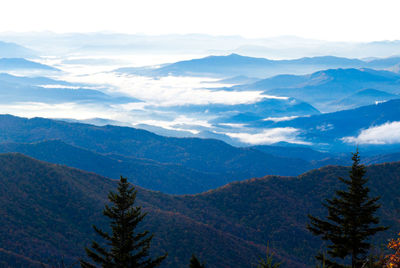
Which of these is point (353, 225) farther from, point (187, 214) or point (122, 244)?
point (187, 214)

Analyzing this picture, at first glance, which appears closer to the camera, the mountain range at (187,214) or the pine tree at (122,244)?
the pine tree at (122,244)

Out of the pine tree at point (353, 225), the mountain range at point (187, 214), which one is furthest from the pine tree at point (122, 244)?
the mountain range at point (187, 214)

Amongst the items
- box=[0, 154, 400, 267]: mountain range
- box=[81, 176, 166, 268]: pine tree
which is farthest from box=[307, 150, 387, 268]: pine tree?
box=[0, 154, 400, 267]: mountain range

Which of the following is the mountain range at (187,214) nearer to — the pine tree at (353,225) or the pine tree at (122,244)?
the pine tree at (122,244)

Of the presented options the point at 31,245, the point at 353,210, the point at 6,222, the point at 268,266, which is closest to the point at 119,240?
the point at 268,266

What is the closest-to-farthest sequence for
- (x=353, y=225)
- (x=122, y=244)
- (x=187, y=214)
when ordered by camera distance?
1. (x=122, y=244)
2. (x=353, y=225)
3. (x=187, y=214)

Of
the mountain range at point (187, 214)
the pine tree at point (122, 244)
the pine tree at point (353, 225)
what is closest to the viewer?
the pine tree at point (122, 244)

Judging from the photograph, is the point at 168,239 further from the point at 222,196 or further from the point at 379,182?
the point at 379,182

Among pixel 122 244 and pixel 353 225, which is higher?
pixel 353 225

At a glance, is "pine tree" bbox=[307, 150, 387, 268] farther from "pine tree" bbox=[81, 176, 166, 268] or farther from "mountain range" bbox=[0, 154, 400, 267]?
"mountain range" bbox=[0, 154, 400, 267]

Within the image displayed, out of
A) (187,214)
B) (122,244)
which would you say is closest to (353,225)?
(122,244)

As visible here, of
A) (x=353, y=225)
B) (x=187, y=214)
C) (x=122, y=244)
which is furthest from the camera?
(x=187, y=214)
